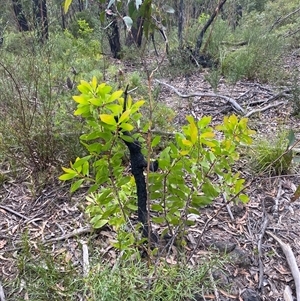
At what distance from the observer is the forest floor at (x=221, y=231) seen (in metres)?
1.67

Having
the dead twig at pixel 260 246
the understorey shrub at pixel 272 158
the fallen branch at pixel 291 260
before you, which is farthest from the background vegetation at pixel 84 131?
the fallen branch at pixel 291 260

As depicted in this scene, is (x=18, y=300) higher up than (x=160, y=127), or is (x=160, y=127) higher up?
(x=160, y=127)

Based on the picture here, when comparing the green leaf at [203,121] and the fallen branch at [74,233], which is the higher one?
the green leaf at [203,121]

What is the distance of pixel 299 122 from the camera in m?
3.36

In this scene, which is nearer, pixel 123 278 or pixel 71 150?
pixel 123 278

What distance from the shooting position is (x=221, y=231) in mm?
1956

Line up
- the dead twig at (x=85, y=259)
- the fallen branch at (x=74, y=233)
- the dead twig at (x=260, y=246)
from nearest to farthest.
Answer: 1. the dead twig at (x=85, y=259)
2. the dead twig at (x=260, y=246)
3. the fallen branch at (x=74, y=233)

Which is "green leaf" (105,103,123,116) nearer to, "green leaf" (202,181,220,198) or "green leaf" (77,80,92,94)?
"green leaf" (77,80,92,94)

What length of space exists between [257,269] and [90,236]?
875mm

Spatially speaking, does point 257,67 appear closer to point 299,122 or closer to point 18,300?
point 299,122

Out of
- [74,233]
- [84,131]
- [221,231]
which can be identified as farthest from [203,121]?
[84,131]

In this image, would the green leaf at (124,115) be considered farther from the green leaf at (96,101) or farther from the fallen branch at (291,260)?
the fallen branch at (291,260)

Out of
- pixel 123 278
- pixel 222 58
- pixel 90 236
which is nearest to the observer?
pixel 123 278

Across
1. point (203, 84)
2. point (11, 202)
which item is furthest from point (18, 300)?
point (203, 84)
